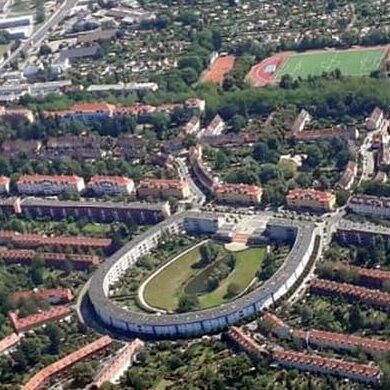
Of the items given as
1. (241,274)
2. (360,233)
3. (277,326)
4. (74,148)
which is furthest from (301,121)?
(277,326)

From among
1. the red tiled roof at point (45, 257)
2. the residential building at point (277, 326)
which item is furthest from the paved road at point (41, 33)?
the residential building at point (277, 326)

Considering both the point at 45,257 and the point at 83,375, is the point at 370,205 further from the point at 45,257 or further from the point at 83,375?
the point at 83,375

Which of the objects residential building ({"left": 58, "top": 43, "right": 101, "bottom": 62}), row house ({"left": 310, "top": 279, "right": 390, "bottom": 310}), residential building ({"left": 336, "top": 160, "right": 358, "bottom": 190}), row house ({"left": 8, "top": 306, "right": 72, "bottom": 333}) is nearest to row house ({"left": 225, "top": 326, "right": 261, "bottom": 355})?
row house ({"left": 310, "top": 279, "right": 390, "bottom": 310})

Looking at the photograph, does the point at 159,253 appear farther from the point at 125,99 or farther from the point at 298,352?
the point at 125,99

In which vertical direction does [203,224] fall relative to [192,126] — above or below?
below

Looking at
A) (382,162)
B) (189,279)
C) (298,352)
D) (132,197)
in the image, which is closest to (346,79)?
(382,162)

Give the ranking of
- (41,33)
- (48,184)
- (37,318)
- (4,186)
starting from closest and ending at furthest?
1. (37,318)
2. (48,184)
3. (4,186)
4. (41,33)
